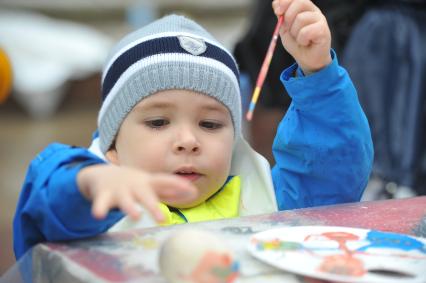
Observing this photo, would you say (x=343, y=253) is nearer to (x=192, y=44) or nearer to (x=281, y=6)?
(x=281, y=6)

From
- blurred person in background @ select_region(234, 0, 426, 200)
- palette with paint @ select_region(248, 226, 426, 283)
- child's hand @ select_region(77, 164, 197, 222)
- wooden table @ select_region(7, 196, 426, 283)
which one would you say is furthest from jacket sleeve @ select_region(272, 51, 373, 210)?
blurred person in background @ select_region(234, 0, 426, 200)

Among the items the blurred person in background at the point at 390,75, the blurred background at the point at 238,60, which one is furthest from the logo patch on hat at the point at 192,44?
the blurred person in background at the point at 390,75

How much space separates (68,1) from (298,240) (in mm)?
4738

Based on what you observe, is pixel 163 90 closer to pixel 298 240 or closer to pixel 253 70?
pixel 298 240

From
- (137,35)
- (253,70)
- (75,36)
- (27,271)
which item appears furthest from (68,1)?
(27,271)

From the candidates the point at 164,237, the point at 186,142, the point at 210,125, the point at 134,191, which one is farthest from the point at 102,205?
the point at 210,125

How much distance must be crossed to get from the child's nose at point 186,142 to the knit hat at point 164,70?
10cm

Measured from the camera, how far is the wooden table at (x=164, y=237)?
88 centimetres

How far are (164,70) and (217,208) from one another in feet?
0.86

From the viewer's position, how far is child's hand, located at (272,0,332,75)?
1.34m

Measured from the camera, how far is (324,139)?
1.43 meters

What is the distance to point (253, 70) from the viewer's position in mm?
2830

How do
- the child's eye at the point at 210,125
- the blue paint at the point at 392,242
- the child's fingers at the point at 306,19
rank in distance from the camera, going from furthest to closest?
the child's eye at the point at 210,125 < the child's fingers at the point at 306,19 < the blue paint at the point at 392,242

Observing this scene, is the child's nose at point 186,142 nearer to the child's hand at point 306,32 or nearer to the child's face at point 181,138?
the child's face at point 181,138
